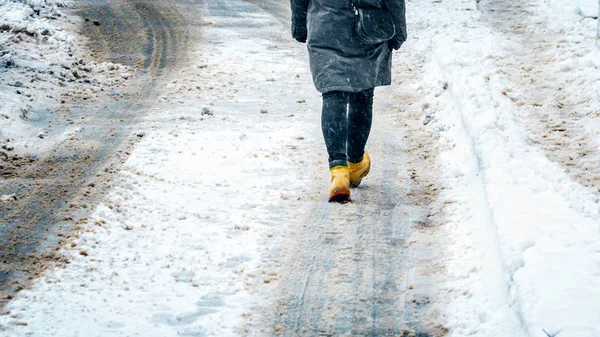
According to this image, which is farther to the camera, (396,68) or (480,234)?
(396,68)

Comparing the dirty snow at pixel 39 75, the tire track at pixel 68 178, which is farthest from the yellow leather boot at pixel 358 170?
A: the dirty snow at pixel 39 75

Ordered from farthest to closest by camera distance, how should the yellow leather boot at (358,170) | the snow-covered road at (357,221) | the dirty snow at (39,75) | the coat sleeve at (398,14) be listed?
the dirty snow at (39,75) < the yellow leather boot at (358,170) < the coat sleeve at (398,14) < the snow-covered road at (357,221)

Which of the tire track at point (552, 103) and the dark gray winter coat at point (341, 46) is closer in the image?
the dark gray winter coat at point (341, 46)

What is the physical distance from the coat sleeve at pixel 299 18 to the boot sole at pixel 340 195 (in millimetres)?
986

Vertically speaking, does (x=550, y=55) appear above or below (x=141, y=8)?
above

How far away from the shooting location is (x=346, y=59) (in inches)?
163

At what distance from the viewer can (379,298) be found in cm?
315

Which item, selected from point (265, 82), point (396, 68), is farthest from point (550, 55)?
point (265, 82)

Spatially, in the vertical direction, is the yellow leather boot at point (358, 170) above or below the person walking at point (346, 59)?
below

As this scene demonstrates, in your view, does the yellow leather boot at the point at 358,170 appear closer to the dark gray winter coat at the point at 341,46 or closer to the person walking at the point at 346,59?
the person walking at the point at 346,59

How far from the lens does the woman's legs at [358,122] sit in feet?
14.4

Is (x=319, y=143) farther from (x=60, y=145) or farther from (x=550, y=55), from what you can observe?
(x=550, y=55)

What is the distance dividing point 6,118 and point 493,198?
414cm

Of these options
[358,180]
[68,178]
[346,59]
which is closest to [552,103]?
[358,180]
